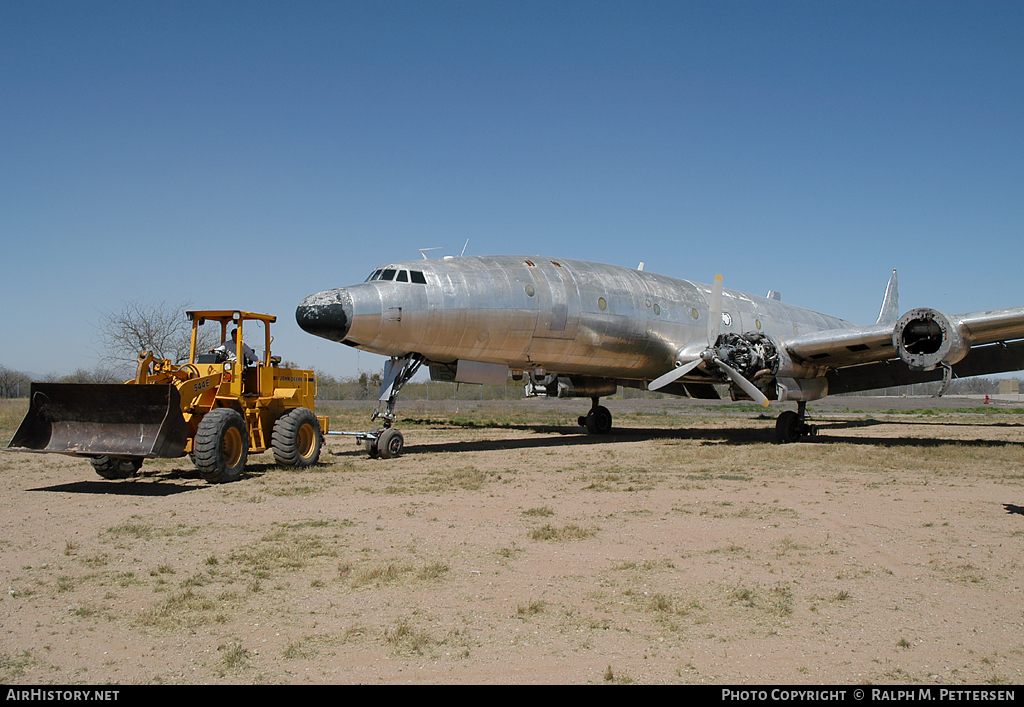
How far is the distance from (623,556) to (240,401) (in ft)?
24.7

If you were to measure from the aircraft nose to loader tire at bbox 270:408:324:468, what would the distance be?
1588mm

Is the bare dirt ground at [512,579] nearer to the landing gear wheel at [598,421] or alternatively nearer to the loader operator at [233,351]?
the loader operator at [233,351]

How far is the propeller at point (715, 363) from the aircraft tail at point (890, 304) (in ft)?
37.3

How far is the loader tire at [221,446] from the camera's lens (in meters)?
10.1

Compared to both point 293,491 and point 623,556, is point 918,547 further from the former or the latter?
point 293,491

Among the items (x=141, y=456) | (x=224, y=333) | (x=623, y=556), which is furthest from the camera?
(x=224, y=333)

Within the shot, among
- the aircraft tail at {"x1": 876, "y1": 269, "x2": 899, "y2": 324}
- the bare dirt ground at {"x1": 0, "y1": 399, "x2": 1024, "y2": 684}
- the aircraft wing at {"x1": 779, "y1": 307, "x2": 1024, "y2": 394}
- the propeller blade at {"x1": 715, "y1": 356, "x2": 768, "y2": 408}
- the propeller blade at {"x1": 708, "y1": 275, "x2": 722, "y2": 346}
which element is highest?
the aircraft tail at {"x1": 876, "y1": 269, "x2": 899, "y2": 324}

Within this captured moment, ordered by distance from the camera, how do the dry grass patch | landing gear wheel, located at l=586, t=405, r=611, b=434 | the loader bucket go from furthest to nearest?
landing gear wheel, located at l=586, t=405, r=611, b=434
the loader bucket
the dry grass patch

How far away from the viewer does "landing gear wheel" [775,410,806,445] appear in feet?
58.6

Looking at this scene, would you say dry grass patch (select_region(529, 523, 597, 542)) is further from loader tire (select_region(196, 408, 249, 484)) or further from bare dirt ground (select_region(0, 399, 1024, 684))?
loader tire (select_region(196, 408, 249, 484))

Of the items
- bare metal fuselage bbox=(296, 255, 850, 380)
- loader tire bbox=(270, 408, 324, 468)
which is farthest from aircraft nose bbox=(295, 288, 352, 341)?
loader tire bbox=(270, 408, 324, 468)

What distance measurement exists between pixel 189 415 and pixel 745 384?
1171 centimetres

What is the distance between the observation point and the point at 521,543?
271 inches
